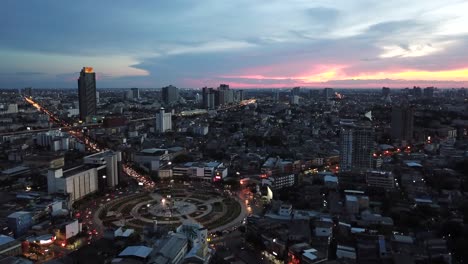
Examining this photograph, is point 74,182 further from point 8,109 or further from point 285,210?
point 8,109

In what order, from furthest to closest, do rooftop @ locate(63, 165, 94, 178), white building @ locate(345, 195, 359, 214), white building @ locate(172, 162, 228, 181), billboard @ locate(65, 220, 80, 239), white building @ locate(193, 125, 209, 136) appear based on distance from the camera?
white building @ locate(193, 125, 209, 136) < white building @ locate(172, 162, 228, 181) < rooftop @ locate(63, 165, 94, 178) < white building @ locate(345, 195, 359, 214) < billboard @ locate(65, 220, 80, 239)

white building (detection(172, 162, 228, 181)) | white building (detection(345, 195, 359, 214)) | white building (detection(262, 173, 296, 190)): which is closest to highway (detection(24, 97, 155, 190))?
white building (detection(172, 162, 228, 181))

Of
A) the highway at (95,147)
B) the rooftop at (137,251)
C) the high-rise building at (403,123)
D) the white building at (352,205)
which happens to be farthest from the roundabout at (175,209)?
the high-rise building at (403,123)

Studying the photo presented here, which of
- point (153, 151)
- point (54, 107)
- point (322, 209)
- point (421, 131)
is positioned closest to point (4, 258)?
point (322, 209)

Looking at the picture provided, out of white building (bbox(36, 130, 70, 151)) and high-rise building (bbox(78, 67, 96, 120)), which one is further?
high-rise building (bbox(78, 67, 96, 120))

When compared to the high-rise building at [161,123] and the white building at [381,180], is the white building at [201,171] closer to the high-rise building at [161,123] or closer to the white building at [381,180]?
the white building at [381,180]

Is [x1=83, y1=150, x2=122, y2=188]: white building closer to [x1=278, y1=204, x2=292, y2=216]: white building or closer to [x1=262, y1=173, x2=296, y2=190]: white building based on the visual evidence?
[x1=262, y1=173, x2=296, y2=190]: white building
